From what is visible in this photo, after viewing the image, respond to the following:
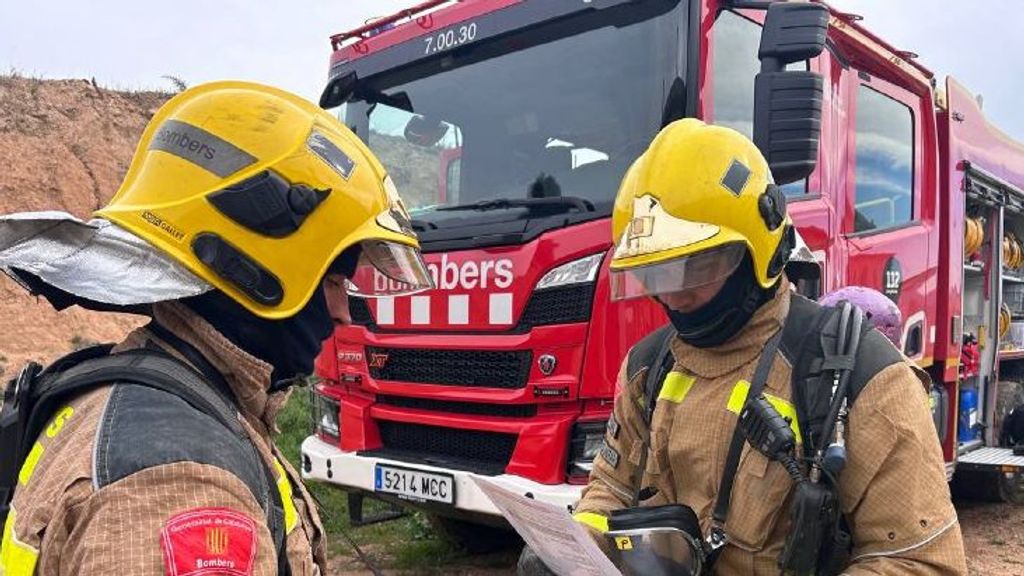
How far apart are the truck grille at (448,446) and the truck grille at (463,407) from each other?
0.09m

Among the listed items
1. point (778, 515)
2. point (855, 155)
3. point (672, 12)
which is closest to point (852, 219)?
point (855, 155)

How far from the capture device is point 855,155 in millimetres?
4367

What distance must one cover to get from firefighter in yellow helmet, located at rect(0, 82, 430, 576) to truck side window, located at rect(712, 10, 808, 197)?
2.28 m

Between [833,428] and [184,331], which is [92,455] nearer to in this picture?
[184,331]

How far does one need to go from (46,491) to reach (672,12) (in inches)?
119

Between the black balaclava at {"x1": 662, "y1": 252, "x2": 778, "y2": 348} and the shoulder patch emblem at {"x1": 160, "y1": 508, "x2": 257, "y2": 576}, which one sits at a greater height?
the black balaclava at {"x1": 662, "y1": 252, "x2": 778, "y2": 348}

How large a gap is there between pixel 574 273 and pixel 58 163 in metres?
17.7

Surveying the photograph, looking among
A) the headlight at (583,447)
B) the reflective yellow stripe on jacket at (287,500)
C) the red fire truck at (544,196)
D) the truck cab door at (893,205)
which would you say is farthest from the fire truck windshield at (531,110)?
the reflective yellow stripe on jacket at (287,500)

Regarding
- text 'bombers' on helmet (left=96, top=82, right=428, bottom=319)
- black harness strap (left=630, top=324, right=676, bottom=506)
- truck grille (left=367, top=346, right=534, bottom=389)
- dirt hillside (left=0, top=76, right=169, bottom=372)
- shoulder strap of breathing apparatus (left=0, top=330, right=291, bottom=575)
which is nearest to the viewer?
shoulder strap of breathing apparatus (left=0, top=330, right=291, bottom=575)

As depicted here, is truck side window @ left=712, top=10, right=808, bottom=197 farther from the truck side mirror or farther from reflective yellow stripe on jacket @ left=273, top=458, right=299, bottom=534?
reflective yellow stripe on jacket @ left=273, top=458, right=299, bottom=534

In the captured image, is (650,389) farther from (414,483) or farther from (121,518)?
(414,483)

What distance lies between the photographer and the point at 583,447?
3.43 metres

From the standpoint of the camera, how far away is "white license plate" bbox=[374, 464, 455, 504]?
3662 millimetres

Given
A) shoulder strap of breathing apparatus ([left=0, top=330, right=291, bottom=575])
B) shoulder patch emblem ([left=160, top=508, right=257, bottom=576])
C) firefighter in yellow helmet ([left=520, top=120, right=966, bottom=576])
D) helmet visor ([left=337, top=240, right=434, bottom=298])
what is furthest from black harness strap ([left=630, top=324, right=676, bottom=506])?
shoulder patch emblem ([left=160, top=508, right=257, bottom=576])
